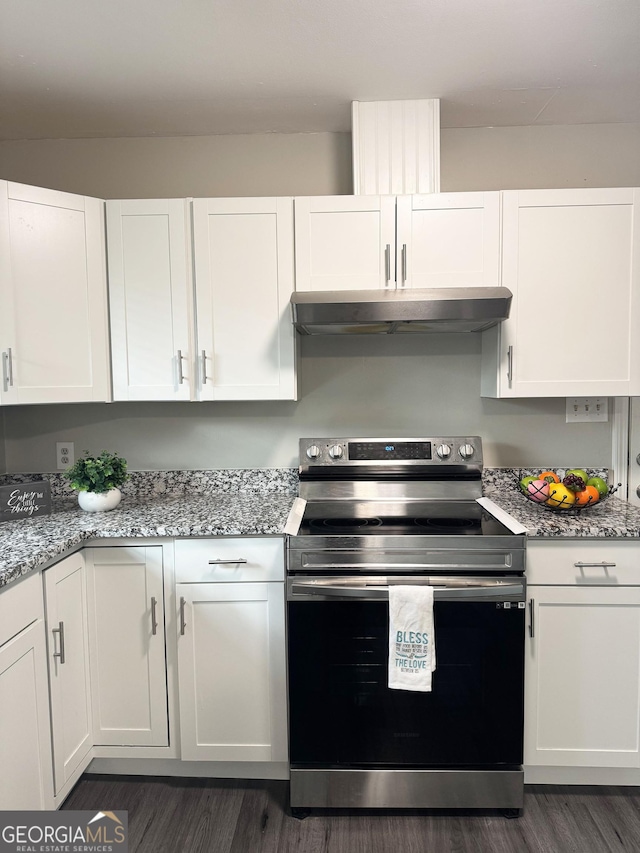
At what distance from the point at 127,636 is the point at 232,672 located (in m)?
0.39

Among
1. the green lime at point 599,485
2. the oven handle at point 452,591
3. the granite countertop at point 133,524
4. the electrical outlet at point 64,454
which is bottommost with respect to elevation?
the oven handle at point 452,591

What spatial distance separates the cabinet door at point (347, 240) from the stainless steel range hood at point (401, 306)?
0.11 metres

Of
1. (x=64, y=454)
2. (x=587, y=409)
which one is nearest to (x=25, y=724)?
(x=64, y=454)

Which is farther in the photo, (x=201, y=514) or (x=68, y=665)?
(x=201, y=514)

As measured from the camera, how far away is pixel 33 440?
8.26 ft

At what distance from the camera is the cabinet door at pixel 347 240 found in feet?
6.95

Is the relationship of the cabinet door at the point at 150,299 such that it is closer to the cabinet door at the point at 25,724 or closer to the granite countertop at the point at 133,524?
the granite countertop at the point at 133,524

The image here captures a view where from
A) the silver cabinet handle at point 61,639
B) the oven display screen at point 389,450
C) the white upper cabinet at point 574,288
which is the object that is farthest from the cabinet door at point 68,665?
the white upper cabinet at point 574,288

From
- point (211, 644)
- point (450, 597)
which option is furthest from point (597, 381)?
point (211, 644)

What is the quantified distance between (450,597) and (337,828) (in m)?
0.83

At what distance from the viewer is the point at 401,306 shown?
1986 mm

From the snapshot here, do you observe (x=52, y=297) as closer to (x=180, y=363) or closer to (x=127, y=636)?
(x=180, y=363)

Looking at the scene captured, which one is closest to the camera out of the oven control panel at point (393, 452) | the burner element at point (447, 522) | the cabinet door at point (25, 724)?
the cabinet door at point (25, 724)

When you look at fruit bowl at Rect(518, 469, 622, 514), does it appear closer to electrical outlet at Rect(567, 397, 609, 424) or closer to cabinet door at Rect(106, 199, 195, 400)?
electrical outlet at Rect(567, 397, 609, 424)
